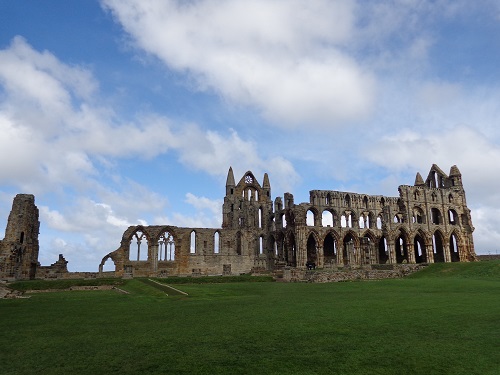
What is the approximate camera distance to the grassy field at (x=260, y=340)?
6.73 meters

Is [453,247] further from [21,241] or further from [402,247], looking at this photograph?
[21,241]

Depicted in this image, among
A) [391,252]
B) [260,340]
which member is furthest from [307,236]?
[260,340]

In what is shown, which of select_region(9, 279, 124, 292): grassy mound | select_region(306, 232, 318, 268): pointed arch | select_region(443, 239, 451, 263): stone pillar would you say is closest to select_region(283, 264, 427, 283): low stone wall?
select_region(9, 279, 124, 292): grassy mound

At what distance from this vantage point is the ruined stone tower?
33.2m

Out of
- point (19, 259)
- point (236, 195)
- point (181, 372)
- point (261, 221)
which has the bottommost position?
point (181, 372)

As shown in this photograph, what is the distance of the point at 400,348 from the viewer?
25.4 feet

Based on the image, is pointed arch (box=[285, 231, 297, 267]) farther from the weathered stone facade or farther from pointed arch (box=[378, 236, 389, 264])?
pointed arch (box=[378, 236, 389, 264])

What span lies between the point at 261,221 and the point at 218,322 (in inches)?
1976

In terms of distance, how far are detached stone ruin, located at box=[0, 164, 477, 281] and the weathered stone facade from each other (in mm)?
123

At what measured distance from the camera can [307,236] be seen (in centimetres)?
5119

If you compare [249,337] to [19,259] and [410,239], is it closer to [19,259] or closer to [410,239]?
[19,259]

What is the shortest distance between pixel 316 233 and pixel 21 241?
112 feet

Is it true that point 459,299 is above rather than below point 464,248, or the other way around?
below

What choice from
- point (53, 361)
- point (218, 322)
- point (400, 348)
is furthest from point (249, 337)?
point (53, 361)
